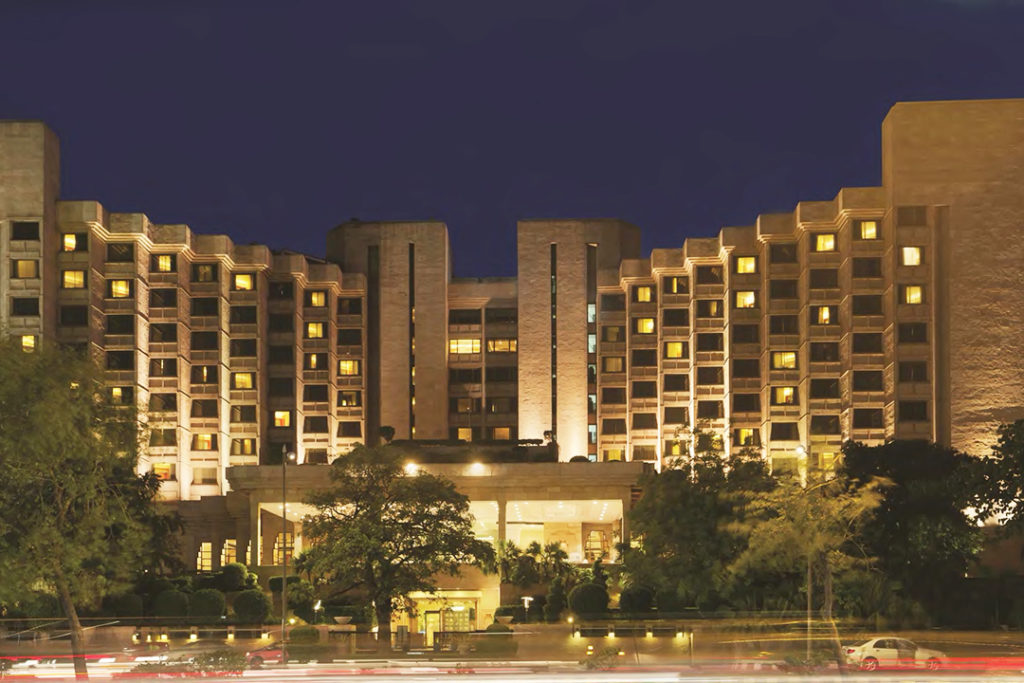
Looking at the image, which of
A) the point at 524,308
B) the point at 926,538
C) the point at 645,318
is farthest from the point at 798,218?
the point at 926,538

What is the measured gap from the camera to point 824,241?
105750 mm

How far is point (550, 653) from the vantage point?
50.3 m

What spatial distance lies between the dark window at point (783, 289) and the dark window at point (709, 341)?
614cm

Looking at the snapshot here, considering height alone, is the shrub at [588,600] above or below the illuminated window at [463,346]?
below

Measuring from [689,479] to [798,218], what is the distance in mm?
39339

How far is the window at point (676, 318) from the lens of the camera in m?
115

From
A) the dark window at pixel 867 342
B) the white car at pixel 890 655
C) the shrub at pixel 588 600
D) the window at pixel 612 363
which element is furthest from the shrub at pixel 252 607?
the window at pixel 612 363

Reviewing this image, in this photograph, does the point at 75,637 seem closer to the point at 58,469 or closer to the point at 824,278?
the point at 58,469

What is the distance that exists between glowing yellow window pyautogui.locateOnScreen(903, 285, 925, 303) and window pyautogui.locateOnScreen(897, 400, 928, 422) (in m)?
6.96

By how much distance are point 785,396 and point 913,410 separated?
416 inches

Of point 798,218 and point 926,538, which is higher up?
point 798,218

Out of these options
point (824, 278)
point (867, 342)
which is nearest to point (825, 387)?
point (867, 342)

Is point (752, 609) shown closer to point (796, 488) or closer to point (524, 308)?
point (796, 488)

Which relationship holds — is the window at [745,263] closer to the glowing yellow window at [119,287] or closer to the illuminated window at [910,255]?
the illuminated window at [910,255]
